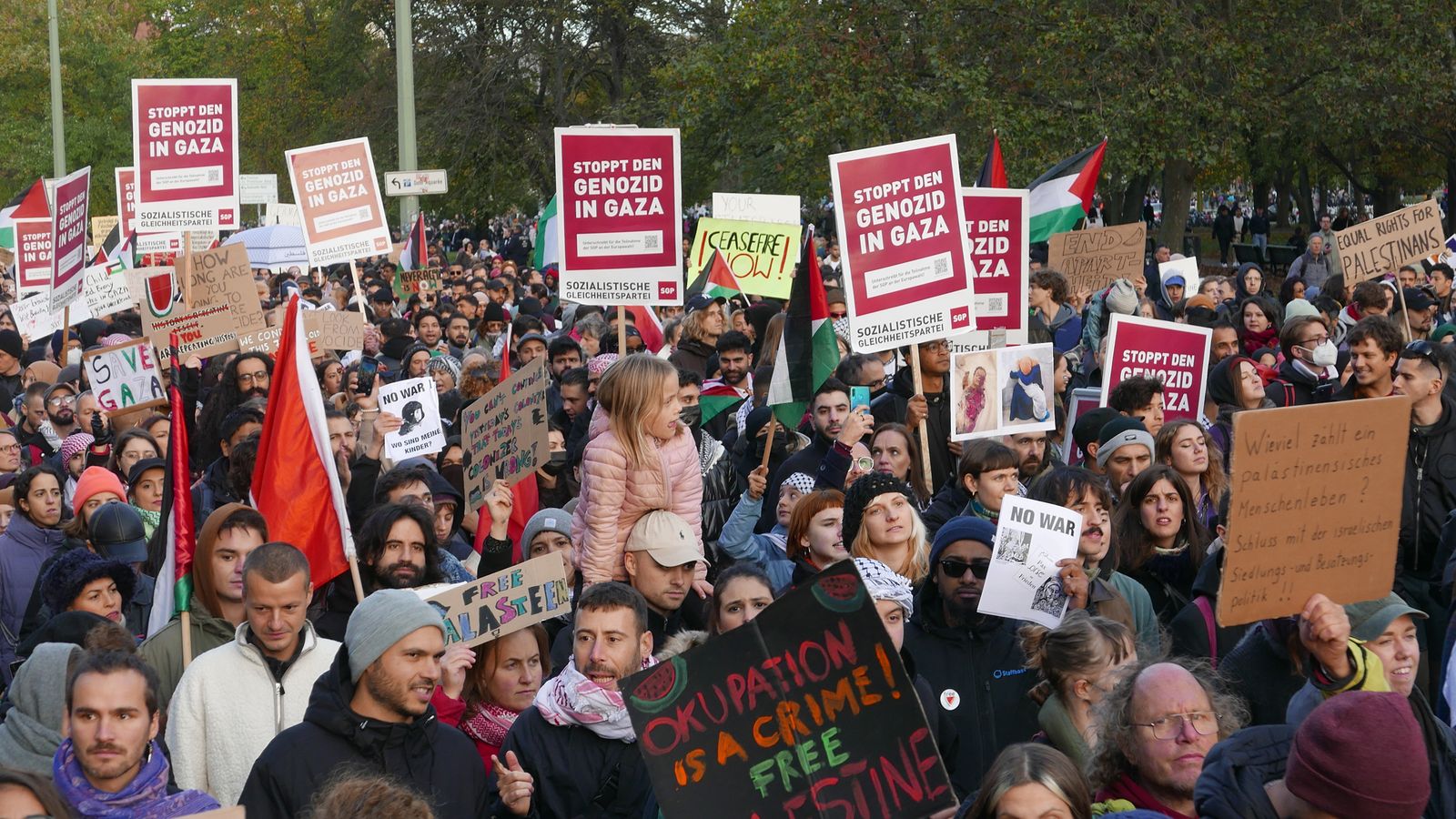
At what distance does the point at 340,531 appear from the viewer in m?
6.54

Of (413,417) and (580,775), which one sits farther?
(413,417)

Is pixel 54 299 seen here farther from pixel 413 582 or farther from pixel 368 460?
pixel 413 582

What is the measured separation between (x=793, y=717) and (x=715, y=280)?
35.8 ft

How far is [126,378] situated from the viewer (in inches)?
443

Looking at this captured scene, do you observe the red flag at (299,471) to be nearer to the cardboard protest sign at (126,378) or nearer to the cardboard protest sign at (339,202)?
the cardboard protest sign at (126,378)

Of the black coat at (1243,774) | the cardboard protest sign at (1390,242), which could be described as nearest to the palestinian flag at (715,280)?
the cardboard protest sign at (1390,242)

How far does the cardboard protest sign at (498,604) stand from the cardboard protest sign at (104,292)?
10.9m

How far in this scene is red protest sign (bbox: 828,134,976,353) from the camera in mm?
8828

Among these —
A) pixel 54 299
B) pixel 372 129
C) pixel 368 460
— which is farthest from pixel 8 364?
pixel 372 129

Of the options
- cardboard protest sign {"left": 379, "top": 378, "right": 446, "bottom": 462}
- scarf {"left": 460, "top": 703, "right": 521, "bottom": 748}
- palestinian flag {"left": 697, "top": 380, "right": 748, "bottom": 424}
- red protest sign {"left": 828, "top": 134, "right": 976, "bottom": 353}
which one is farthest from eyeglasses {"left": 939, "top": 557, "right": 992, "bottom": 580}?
palestinian flag {"left": 697, "top": 380, "right": 748, "bottom": 424}

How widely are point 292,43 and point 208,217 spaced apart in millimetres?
35338

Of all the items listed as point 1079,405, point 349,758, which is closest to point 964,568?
point 349,758

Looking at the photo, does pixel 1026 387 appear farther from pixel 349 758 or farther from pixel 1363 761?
pixel 1363 761

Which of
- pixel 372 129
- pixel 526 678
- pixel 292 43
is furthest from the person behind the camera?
pixel 292 43
